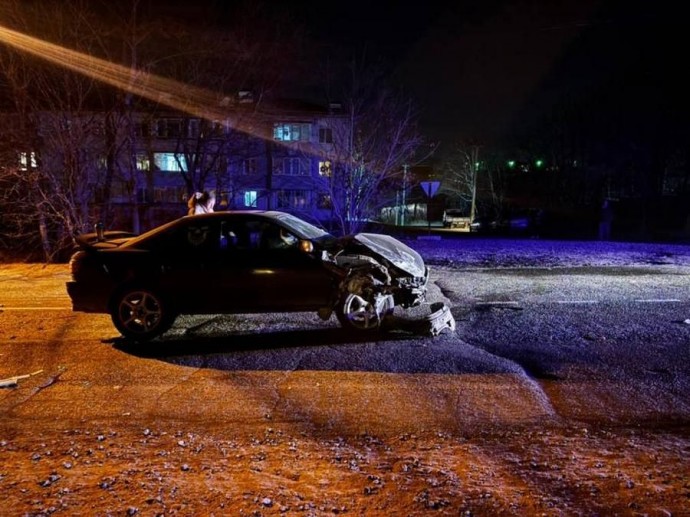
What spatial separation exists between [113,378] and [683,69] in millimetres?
34067

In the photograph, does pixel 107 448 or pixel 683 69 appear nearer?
pixel 107 448

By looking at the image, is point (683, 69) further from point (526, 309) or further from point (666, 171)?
point (526, 309)

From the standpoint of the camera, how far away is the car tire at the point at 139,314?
6.89 metres

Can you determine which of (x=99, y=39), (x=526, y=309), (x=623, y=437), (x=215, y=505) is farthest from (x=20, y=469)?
(x=99, y=39)

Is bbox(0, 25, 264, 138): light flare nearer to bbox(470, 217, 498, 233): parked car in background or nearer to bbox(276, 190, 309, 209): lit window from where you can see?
bbox(470, 217, 498, 233): parked car in background

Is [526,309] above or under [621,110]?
under

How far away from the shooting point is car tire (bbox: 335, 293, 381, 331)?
716 cm

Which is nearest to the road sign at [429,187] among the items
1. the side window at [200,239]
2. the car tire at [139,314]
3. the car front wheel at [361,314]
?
the car front wheel at [361,314]

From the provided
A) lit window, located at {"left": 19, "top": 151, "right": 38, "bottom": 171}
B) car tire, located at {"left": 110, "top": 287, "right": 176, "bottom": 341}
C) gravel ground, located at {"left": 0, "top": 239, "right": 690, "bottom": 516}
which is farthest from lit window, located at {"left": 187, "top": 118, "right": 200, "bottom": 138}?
gravel ground, located at {"left": 0, "top": 239, "right": 690, "bottom": 516}

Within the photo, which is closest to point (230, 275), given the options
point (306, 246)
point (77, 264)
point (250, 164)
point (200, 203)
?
point (306, 246)

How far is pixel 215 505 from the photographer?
126 inches

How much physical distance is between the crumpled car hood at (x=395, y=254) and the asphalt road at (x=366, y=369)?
718 mm

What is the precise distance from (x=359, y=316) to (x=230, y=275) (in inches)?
69.7

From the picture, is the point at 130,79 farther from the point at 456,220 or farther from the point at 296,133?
the point at 456,220
